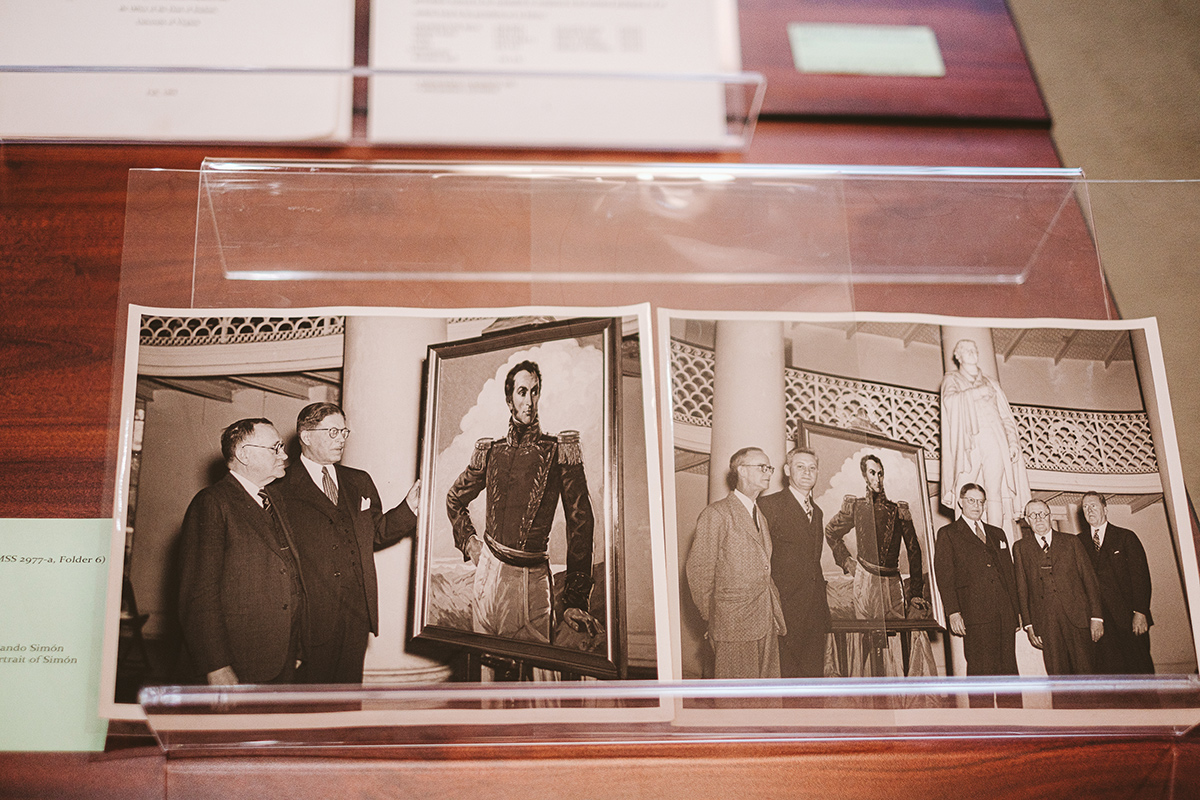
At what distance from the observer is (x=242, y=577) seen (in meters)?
0.56

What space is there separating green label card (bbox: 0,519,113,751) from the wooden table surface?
1cm

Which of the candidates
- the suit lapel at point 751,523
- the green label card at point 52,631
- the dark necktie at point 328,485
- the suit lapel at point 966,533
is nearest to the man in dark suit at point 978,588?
the suit lapel at point 966,533

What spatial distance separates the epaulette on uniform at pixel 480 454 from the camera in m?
0.60

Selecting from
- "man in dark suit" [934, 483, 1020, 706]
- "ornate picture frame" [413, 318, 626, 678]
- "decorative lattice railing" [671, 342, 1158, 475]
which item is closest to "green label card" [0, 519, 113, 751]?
"ornate picture frame" [413, 318, 626, 678]

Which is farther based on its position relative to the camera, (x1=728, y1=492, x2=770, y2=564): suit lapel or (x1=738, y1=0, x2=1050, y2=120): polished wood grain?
(x1=738, y1=0, x2=1050, y2=120): polished wood grain

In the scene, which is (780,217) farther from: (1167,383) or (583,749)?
(583,749)

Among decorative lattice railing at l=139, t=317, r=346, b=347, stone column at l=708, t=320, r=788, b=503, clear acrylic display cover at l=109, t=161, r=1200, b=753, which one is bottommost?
stone column at l=708, t=320, r=788, b=503

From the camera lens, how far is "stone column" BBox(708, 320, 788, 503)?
62cm

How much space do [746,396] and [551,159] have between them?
1.13 ft

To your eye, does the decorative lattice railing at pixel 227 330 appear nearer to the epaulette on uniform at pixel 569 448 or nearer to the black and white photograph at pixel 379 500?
the black and white photograph at pixel 379 500

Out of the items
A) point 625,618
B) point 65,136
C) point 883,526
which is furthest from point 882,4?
point 65,136

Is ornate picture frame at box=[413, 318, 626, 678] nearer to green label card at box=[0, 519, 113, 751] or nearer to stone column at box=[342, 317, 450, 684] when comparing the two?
stone column at box=[342, 317, 450, 684]

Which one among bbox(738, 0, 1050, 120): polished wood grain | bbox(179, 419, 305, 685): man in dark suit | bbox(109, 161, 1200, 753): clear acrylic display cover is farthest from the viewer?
bbox(738, 0, 1050, 120): polished wood grain

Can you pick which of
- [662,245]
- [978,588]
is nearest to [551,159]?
[662,245]
